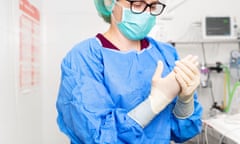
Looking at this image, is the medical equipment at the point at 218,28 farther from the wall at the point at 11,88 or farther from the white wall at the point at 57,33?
the wall at the point at 11,88

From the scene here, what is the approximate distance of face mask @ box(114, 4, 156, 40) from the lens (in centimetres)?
101

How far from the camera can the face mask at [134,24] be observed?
1.01 metres

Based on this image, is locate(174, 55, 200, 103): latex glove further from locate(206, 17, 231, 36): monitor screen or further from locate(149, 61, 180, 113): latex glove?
locate(206, 17, 231, 36): monitor screen

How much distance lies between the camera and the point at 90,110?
83cm

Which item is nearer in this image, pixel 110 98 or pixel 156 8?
pixel 110 98

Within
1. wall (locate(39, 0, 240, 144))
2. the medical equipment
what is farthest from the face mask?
the medical equipment

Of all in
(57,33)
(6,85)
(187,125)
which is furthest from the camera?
(57,33)

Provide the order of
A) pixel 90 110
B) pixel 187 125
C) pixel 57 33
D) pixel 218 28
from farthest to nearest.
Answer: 1. pixel 218 28
2. pixel 57 33
3. pixel 187 125
4. pixel 90 110

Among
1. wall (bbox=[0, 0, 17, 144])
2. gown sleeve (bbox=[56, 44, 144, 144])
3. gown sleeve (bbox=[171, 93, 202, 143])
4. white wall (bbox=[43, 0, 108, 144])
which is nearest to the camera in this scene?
gown sleeve (bbox=[56, 44, 144, 144])

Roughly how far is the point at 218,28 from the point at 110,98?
1983 mm

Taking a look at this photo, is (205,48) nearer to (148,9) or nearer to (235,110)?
(235,110)

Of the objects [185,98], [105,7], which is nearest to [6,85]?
[105,7]

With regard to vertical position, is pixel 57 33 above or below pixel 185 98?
above

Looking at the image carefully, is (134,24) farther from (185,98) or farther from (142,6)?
(185,98)
